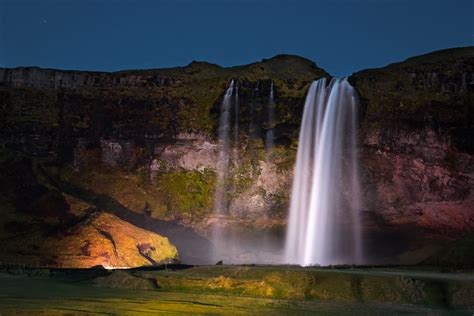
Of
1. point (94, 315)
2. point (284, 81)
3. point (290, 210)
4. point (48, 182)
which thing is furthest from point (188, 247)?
point (94, 315)

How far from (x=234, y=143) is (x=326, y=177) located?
8804 mm

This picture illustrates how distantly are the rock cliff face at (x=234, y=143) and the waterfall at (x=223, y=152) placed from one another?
20.2 inches

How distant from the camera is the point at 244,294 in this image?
23.0m

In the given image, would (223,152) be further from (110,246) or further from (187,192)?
(110,246)

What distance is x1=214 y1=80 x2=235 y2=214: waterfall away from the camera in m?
50.8

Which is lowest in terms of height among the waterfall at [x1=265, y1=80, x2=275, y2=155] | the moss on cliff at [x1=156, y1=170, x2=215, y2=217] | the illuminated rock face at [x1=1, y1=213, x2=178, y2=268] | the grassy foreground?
the grassy foreground

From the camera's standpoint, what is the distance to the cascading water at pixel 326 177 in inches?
1799

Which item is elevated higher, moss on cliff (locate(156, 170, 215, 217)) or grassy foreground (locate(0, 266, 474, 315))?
moss on cliff (locate(156, 170, 215, 217))

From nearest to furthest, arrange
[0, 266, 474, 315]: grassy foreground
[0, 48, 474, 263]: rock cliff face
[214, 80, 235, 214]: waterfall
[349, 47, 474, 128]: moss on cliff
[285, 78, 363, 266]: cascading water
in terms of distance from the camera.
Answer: [0, 266, 474, 315]: grassy foreground
[349, 47, 474, 128]: moss on cliff
[285, 78, 363, 266]: cascading water
[0, 48, 474, 263]: rock cliff face
[214, 80, 235, 214]: waterfall

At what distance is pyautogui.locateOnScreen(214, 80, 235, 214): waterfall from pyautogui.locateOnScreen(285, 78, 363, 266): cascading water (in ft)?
20.7

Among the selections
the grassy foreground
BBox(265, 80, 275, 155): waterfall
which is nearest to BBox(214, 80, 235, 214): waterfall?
BBox(265, 80, 275, 155): waterfall

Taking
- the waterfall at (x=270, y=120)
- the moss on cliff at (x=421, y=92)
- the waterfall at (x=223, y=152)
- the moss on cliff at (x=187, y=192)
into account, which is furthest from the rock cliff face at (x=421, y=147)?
the moss on cliff at (x=187, y=192)

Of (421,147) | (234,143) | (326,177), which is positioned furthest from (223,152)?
(421,147)

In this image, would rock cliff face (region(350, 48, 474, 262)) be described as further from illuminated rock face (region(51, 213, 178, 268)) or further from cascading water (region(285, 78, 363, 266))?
illuminated rock face (region(51, 213, 178, 268))
